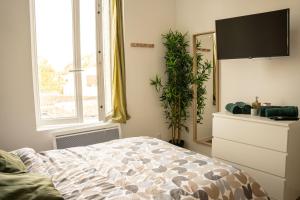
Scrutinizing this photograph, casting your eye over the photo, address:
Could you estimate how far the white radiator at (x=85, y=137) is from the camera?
9.71ft

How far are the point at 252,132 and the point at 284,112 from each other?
35 cm

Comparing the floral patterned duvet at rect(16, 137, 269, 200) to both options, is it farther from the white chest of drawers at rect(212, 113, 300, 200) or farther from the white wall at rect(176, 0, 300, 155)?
the white wall at rect(176, 0, 300, 155)

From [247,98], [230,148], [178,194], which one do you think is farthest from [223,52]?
[178,194]

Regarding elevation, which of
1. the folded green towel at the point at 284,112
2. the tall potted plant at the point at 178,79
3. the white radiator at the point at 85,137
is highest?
the tall potted plant at the point at 178,79

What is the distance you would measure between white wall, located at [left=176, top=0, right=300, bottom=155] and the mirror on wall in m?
0.10

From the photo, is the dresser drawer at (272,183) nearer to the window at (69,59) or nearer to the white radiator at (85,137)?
the white radiator at (85,137)

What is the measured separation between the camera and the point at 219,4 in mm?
3305

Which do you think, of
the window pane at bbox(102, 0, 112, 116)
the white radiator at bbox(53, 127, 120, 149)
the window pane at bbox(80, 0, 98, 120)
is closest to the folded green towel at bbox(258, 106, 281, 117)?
the white radiator at bbox(53, 127, 120, 149)

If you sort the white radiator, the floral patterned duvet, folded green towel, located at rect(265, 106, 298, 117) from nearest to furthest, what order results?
the floral patterned duvet, folded green towel, located at rect(265, 106, 298, 117), the white radiator

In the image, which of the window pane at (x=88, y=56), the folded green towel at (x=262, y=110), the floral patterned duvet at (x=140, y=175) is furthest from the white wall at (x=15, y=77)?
the folded green towel at (x=262, y=110)

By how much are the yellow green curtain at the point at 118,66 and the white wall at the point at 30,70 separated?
149 millimetres

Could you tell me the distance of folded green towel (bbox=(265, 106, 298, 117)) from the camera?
248cm

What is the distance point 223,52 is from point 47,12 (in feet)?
6.92

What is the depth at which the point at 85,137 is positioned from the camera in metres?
3.12
